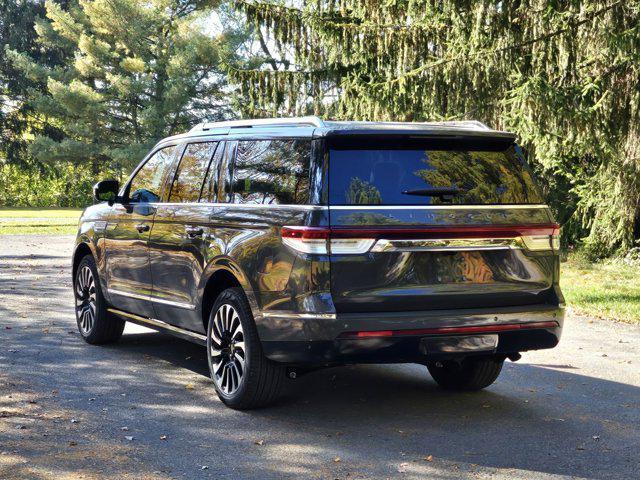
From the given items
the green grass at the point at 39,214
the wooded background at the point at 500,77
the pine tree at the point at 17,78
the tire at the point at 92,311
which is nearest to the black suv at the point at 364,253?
the tire at the point at 92,311

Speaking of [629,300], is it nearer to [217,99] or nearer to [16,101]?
[217,99]

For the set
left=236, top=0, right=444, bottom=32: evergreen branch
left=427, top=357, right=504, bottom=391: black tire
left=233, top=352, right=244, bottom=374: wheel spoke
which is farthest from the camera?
left=236, top=0, right=444, bottom=32: evergreen branch

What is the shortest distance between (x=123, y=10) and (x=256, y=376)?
4485cm

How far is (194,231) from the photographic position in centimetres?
703

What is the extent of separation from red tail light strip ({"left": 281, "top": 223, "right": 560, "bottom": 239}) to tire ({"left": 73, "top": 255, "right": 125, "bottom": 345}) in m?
3.52

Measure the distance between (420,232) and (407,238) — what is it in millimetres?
91

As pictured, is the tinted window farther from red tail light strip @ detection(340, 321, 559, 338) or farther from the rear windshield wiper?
red tail light strip @ detection(340, 321, 559, 338)

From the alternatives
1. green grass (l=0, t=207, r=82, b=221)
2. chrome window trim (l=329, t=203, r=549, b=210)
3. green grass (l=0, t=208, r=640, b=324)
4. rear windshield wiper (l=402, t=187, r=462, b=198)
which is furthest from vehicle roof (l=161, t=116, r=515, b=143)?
green grass (l=0, t=207, r=82, b=221)

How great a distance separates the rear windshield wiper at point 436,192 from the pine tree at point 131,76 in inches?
1604

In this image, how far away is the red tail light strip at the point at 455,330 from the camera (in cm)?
574

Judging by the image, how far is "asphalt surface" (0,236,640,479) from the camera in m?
5.17

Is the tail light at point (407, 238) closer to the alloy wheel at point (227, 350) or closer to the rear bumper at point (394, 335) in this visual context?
the rear bumper at point (394, 335)

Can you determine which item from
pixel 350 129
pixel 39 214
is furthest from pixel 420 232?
pixel 39 214

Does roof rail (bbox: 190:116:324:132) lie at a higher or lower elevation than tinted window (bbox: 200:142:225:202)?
higher
